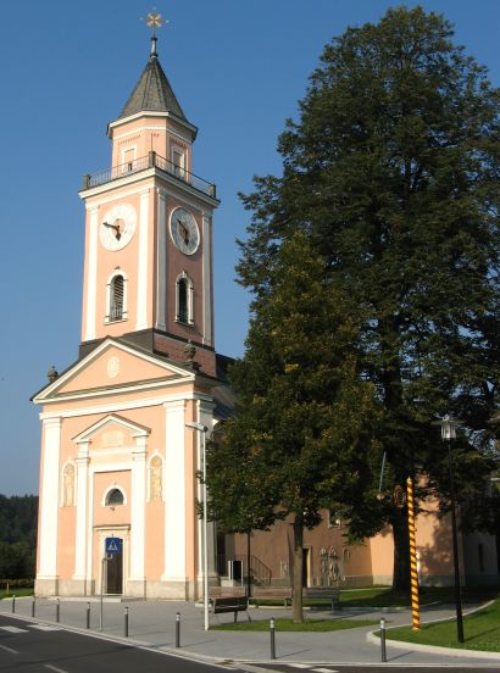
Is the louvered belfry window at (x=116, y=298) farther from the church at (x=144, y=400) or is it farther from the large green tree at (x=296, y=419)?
the large green tree at (x=296, y=419)

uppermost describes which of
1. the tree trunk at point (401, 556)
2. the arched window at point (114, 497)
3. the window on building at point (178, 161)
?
the window on building at point (178, 161)

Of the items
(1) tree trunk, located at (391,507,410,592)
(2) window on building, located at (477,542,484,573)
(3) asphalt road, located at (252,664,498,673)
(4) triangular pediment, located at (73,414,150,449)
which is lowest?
(2) window on building, located at (477,542,484,573)

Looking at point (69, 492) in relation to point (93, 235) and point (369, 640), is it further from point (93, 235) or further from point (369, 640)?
point (369, 640)

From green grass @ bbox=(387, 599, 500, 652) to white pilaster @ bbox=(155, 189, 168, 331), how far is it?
23.2m

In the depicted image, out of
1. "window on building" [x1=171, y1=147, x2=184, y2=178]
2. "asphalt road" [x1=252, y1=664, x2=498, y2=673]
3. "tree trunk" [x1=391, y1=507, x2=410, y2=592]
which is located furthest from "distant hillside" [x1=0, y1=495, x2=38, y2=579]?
"asphalt road" [x1=252, y1=664, x2=498, y2=673]

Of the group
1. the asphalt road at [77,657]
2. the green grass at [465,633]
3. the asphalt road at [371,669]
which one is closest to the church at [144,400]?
the green grass at [465,633]

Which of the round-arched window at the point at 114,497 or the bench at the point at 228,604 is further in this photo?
the round-arched window at the point at 114,497

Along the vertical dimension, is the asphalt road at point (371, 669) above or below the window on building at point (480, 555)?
above

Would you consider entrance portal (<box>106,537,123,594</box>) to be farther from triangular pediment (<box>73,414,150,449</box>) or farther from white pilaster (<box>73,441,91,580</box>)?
triangular pediment (<box>73,414,150,449</box>)

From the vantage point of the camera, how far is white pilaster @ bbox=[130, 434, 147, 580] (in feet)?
124

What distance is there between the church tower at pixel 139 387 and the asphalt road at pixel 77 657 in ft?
43.9

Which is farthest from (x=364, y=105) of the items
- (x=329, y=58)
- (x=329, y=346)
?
(x=329, y=346)

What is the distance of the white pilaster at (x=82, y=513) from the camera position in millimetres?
39991

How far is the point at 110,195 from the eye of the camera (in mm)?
45625
